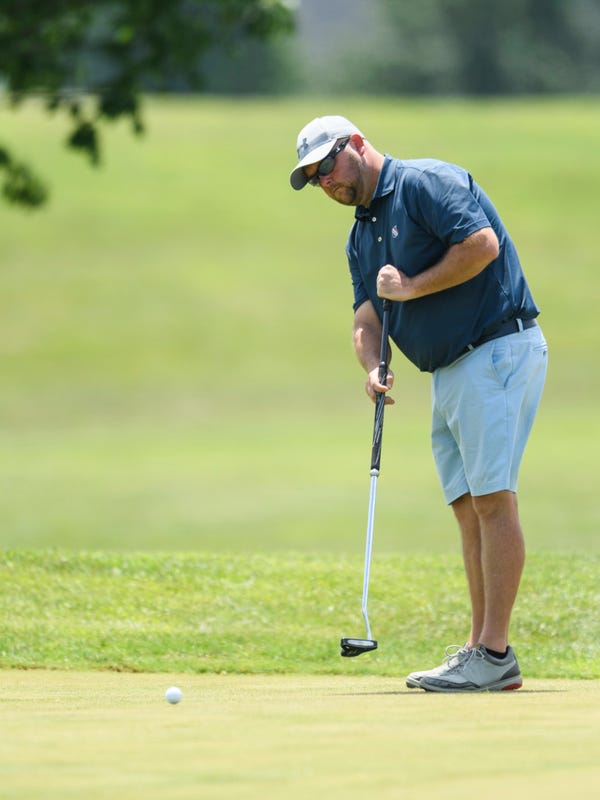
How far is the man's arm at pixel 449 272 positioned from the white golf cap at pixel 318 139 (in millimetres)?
510

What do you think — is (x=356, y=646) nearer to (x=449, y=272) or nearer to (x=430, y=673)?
(x=430, y=673)

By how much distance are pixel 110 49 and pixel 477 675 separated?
33.5ft

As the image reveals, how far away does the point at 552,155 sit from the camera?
46188 millimetres

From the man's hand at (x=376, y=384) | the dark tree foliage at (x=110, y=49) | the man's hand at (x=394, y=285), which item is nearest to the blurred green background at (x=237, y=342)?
the dark tree foliage at (x=110, y=49)

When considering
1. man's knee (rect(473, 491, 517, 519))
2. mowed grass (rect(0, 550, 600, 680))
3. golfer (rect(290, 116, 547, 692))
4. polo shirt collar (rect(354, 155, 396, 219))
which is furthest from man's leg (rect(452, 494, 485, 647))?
polo shirt collar (rect(354, 155, 396, 219))

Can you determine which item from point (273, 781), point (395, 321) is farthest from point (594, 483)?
point (273, 781)

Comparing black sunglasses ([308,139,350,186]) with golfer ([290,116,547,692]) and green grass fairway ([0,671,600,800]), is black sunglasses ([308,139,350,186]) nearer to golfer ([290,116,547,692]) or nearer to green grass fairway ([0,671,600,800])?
golfer ([290,116,547,692])

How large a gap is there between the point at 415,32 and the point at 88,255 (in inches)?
1977

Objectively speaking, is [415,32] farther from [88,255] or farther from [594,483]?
[594,483]

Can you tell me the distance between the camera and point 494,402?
6086 millimetres

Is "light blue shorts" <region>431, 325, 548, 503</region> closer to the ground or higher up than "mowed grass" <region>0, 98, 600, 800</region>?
higher up

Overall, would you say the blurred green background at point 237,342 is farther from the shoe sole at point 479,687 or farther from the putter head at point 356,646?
the putter head at point 356,646

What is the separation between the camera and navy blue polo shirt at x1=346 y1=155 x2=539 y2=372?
6.05 m

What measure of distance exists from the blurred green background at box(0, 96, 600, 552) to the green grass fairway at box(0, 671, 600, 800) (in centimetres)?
946
